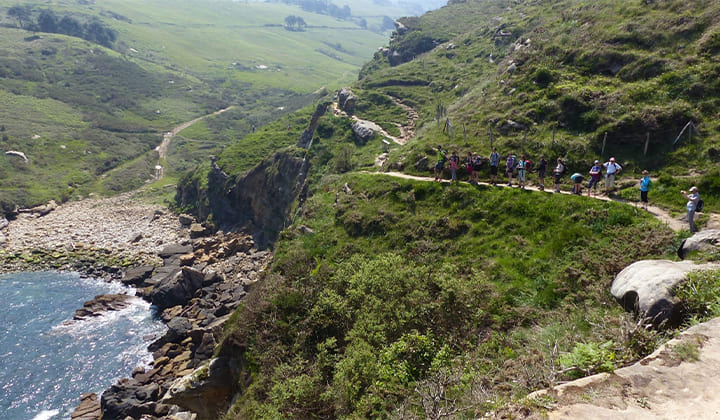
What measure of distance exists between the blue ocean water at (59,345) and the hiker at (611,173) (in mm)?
40522

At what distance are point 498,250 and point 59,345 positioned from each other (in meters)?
44.6

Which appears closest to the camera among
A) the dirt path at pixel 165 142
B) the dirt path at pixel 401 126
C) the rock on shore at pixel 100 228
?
the dirt path at pixel 401 126

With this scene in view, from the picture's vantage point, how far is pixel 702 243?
12.8 metres

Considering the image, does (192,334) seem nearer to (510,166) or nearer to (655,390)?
(510,166)

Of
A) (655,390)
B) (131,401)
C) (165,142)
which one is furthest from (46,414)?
(165,142)

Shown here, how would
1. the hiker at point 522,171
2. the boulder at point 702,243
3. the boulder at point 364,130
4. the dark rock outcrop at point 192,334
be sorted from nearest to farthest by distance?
the boulder at point 702,243, the dark rock outcrop at point 192,334, the hiker at point 522,171, the boulder at point 364,130

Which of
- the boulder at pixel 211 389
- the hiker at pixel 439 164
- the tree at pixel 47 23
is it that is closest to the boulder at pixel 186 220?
the boulder at pixel 211 389

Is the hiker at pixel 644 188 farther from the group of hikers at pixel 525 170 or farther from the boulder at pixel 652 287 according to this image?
the boulder at pixel 652 287

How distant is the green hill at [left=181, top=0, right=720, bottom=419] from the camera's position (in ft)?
36.4

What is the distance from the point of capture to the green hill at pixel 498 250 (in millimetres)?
11102

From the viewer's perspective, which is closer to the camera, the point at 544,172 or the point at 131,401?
the point at 544,172

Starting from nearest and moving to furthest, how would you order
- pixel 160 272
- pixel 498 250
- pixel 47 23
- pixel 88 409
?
pixel 498 250 → pixel 88 409 → pixel 160 272 → pixel 47 23

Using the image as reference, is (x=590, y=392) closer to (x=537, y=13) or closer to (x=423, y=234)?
(x=423, y=234)

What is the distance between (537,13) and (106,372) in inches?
3230
